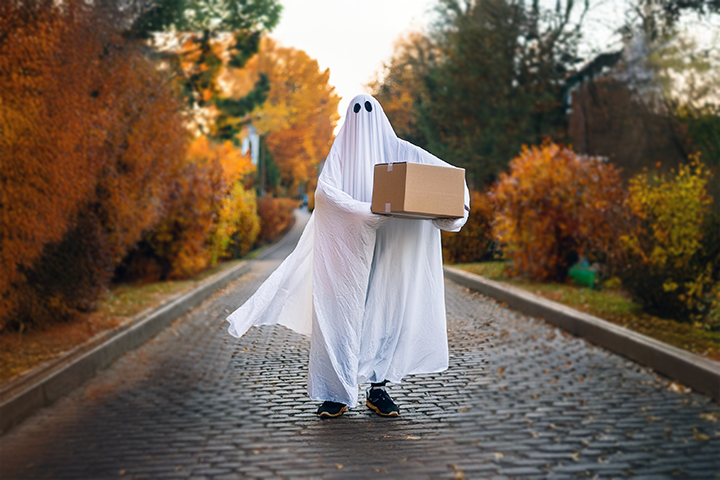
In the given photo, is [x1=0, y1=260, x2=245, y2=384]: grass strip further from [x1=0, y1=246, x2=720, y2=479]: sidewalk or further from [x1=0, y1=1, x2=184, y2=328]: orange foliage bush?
[x1=0, y1=246, x2=720, y2=479]: sidewalk

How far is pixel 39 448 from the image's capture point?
4.53 meters

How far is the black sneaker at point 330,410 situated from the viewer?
488 centimetres

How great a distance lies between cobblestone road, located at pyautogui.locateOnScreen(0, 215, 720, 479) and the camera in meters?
4.04

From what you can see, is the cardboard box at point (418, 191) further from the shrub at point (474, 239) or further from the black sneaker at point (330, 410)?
the shrub at point (474, 239)

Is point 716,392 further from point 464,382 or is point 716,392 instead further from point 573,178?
point 573,178

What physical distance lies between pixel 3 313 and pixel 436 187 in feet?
16.6

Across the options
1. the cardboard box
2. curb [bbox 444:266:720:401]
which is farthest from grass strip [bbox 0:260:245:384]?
curb [bbox 444:266:720:401]

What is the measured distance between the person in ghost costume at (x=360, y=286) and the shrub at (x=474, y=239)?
12.7 m

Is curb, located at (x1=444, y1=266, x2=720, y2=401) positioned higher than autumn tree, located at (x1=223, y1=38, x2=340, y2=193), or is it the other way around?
autumn tree, located at (x1=223, y1=38, x2=340, y2=193)

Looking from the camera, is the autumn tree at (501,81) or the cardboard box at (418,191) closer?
the cardboard box at (418,191)

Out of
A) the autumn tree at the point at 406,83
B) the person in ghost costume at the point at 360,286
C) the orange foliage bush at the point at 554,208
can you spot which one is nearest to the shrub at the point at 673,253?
the orange foliage bush at the point at 554,208

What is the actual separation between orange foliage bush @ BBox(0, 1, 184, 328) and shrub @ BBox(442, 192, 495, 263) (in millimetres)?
9354

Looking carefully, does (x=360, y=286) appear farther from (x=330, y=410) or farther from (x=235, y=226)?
(x=235, y=226)

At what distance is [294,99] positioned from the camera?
120 ft
